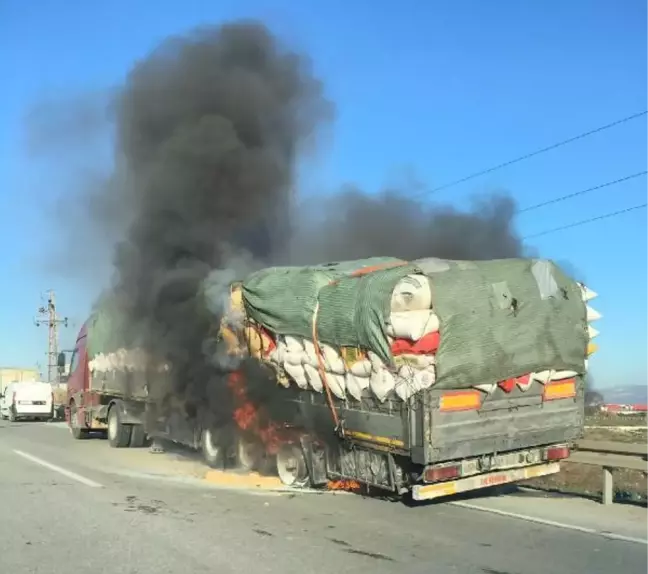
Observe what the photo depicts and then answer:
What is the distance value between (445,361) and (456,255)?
7.32 meters

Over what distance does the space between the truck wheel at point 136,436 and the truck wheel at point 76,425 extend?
309cm

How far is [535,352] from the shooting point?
774cm

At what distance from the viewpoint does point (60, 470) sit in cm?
1145

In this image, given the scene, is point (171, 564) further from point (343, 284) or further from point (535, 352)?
point (535, 352)

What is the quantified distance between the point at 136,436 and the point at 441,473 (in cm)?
960

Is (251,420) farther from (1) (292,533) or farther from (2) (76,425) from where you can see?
(2) (76,425)

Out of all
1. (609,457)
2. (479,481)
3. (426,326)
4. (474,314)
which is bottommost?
(479,481)

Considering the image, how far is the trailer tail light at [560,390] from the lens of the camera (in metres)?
8.03

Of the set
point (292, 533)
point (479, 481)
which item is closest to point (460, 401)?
point (479, 481)

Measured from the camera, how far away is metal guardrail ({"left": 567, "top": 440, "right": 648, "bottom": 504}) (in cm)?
806

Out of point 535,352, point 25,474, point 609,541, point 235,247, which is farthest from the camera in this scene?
point 235,247

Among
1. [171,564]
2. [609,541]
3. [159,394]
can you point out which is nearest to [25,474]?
[159,394]

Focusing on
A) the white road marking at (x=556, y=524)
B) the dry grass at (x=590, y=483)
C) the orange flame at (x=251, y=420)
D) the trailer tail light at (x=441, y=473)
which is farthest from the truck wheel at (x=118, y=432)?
the trailer tail light at (x=441, y=473)

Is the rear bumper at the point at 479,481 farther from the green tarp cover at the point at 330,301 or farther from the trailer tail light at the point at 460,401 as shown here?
the green tarp cover at the point at 330,301
